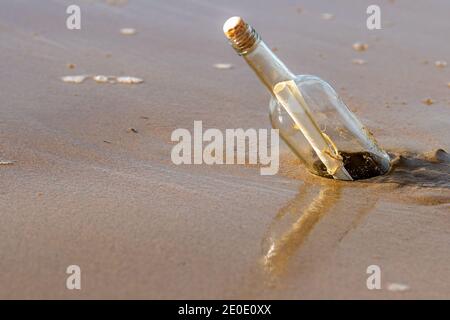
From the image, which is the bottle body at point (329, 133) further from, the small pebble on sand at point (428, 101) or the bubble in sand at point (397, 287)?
the small pebble on sand at point (428, 101)

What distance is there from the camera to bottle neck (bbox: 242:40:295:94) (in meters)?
2.27

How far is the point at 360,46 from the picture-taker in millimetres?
4336

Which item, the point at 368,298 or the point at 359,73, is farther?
the point at 359,73

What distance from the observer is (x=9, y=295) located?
1.82m

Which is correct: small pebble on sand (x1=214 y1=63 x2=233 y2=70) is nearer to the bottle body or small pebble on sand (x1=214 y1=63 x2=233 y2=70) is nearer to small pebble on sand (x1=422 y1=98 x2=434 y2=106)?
small pebble on sand (x1=422 y1=98 x2=434 y2=106)

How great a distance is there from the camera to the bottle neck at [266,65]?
7.43ft

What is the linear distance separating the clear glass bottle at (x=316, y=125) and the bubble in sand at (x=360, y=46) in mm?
1785

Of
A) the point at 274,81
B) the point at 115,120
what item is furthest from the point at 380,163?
the point at 115,120

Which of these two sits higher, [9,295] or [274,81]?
[274,81]

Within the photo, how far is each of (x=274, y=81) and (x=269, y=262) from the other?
2.06 feet

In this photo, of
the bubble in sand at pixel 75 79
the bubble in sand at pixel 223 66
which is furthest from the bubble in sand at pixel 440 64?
the bubble in sand at pixel 75 79
